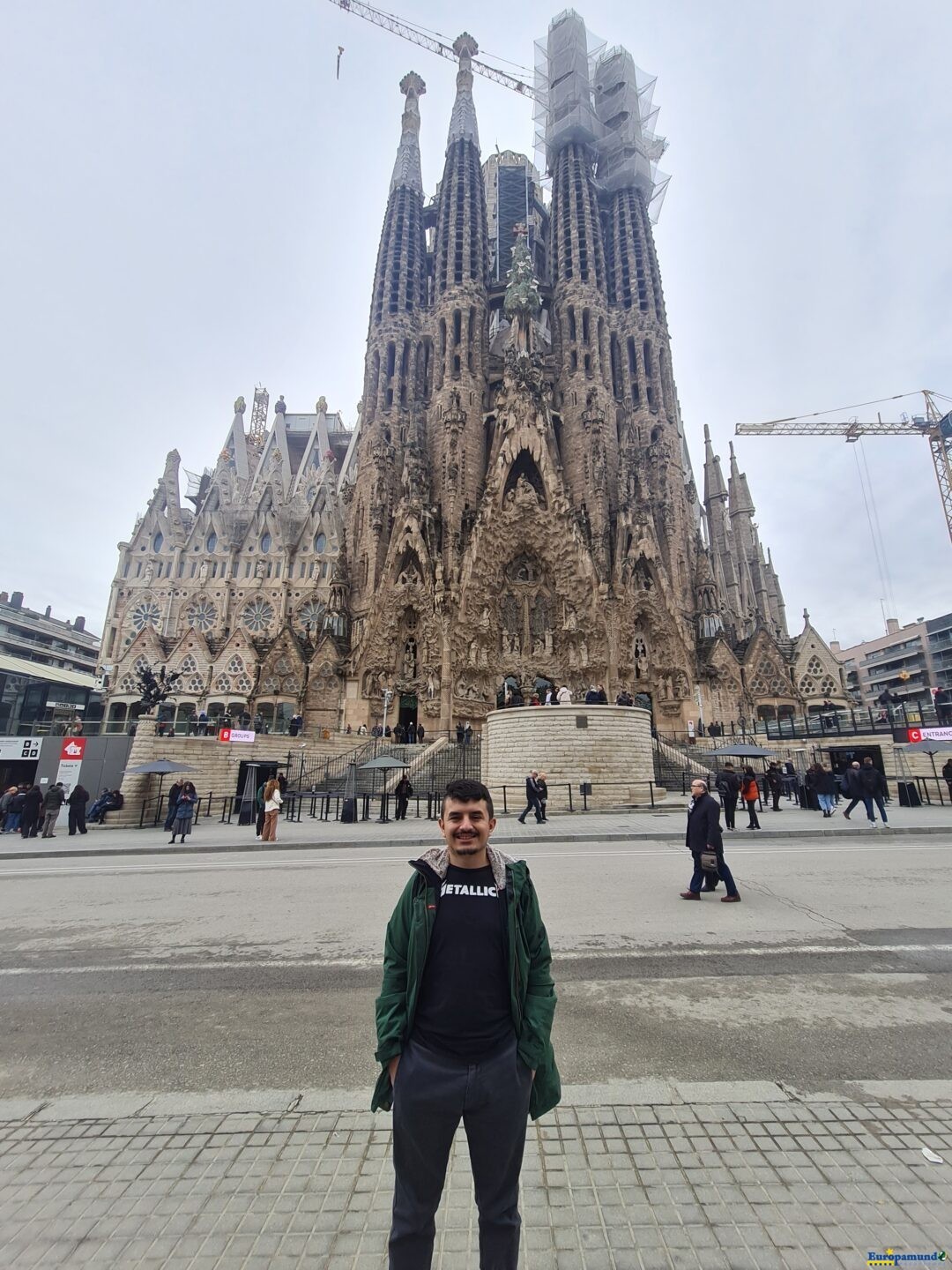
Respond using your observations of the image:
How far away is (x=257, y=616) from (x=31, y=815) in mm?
34329

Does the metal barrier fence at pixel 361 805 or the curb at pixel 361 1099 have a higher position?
the metal barrier fence at pixel 361 805

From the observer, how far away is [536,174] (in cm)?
6869

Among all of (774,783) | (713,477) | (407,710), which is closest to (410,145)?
(713,477)

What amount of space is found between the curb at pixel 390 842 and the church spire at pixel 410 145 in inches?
2375

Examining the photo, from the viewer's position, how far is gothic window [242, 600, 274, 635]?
4869cm

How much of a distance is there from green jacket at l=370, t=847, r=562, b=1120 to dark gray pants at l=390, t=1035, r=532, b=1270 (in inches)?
4.4

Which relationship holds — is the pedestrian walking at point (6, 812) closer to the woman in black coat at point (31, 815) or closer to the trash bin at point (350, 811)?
the woman in black coat at point (31, 815)

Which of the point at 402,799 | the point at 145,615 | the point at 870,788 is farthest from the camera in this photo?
the point at 145,615

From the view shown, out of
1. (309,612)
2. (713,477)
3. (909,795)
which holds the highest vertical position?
(713,477)

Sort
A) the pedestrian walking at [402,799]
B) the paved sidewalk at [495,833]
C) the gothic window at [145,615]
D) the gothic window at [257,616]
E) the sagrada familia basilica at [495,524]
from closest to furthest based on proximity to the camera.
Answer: the paved sidewalk at [495,833], the pedestrian walking at [402,799], the sagrada familia basilica at [495,524], the gothic window at [145,615], the gothic window at [257,616]

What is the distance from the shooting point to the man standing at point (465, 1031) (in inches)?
73.4

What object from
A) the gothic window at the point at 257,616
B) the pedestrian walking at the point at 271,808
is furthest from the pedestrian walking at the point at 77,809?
the gothic window at the point at 257,616

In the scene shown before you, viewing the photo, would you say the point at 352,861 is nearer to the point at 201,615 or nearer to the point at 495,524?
the point at 495,524

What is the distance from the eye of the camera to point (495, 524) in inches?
1578
